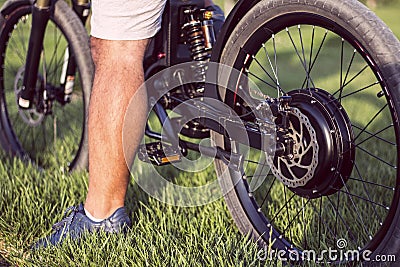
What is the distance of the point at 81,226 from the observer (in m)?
2.88

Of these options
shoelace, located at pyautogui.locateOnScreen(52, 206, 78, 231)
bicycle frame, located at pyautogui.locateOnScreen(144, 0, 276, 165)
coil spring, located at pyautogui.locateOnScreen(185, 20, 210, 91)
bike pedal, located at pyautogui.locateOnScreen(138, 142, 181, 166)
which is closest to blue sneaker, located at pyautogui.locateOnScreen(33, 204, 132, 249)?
shoelace, located at pyautogui.locateOnScreen(52, 206, 78, 231)

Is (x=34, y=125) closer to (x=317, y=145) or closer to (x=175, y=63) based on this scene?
(x=175, y=63)

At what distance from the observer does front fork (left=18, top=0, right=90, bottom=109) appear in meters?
3.66

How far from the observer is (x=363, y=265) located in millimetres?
2455

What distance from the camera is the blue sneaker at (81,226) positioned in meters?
2.85

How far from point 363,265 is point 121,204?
0.98 m

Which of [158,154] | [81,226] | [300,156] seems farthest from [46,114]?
[300,156]

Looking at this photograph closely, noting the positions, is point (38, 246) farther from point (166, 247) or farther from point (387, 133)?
point (387, 133)

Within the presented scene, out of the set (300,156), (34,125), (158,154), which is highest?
(300,156)

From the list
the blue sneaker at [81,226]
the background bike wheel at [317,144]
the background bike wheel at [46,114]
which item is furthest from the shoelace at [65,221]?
the background bike wheel at [46,114]

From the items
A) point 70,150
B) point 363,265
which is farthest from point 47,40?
point 363,265

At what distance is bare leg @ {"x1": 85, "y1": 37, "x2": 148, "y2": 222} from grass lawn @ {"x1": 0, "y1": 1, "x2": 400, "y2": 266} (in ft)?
0.54

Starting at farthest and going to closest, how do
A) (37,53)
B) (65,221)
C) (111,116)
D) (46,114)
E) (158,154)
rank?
(46,114), (37,53), (158,154), (65,221), (111,116)

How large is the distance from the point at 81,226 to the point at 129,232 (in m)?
0.19
